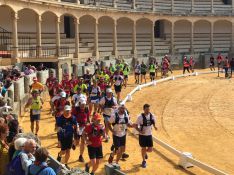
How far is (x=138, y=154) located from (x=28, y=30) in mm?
21958

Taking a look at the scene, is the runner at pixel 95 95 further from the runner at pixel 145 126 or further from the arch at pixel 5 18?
the arch at pixel 5 18

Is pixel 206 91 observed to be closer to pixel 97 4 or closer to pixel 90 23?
pixel 97 4

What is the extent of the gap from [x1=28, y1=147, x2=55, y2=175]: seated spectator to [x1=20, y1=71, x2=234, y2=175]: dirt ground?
4.19 m

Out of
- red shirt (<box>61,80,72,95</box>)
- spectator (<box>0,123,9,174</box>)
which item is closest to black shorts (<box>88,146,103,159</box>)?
spectator (<box>0,123,9,174</box>)

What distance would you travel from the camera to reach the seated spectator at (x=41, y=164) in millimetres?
5414

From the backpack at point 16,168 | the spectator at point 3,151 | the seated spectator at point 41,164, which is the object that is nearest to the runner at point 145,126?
the spectator at point 3,151

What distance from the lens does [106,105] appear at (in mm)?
11680

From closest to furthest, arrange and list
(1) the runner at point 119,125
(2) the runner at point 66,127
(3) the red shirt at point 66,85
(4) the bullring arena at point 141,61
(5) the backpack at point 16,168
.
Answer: (5) the backpack at point 16,168 < (2) the runner at point 66,127 < (1) the runner at point 119,125 < (4) the bullring arena at point 141,61 < (3) the red shirt at point 66,85

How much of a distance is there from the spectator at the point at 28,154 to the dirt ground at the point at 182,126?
3888mm

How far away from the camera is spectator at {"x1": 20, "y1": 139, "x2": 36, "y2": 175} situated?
5723mm

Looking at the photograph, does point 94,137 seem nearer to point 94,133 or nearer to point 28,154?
point 94,133

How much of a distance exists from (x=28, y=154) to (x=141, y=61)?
28682 mm

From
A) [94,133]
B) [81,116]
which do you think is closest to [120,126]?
[94,133]

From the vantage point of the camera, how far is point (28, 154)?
19.2 feet
